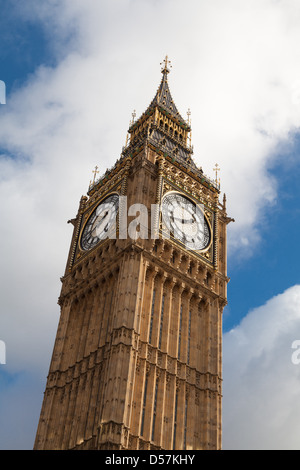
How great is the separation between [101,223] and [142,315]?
13.0m

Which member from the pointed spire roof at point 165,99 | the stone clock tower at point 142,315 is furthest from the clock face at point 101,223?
the pointed spire roof at point 165,99

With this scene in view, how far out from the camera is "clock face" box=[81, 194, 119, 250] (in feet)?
208

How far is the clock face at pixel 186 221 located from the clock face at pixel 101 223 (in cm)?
488

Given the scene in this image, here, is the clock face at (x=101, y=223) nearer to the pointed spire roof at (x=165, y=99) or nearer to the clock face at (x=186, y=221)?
the clock face at (x=186, y=221)

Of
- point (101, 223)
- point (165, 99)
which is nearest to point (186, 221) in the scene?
point (101, 223)

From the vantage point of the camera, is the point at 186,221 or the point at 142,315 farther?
the point at 186,221

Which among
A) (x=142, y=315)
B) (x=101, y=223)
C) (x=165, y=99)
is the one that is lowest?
(x=142, y=315)

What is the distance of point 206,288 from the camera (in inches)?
2443

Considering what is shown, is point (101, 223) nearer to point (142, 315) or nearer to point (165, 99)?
point (142, 315)

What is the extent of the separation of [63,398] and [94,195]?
22.7 meters

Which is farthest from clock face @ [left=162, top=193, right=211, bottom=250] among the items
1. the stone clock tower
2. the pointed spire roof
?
the pointed spire roof

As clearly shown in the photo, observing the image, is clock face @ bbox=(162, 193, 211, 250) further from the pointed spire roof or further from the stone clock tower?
the pointed spire roof

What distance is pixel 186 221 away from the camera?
64.6 m
